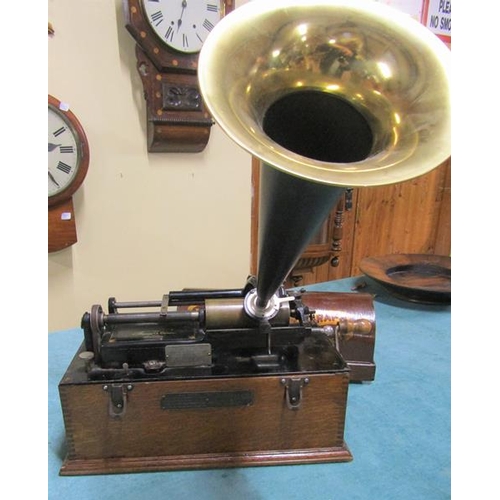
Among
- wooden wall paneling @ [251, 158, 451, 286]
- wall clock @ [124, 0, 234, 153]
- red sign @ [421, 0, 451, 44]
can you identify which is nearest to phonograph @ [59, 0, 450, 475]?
wall clock @ [124, 0, 234, 153]

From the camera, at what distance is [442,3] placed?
229 centimetres

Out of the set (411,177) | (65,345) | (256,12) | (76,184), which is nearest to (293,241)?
(411,177)

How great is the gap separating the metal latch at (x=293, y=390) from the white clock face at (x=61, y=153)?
119 centimetres

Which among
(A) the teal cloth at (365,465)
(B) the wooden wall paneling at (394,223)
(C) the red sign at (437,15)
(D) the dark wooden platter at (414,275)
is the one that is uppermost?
(C) the red sign at (437,15)

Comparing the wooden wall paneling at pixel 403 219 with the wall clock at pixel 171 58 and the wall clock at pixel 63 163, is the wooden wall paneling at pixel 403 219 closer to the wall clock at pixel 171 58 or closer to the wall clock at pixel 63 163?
the wall clock at pixel 171 58

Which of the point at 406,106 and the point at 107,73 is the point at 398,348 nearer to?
the point at 406,106

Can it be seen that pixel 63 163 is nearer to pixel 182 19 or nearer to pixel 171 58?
pixel 171 58

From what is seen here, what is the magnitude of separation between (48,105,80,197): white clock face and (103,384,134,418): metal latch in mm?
1009

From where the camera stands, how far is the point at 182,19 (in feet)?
5.13

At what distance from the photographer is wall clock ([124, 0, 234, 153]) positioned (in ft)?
4.97

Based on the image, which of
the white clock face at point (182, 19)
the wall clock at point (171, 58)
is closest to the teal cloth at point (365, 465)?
the wall clock at point (171, 58)

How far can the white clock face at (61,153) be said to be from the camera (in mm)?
Answer: 1499

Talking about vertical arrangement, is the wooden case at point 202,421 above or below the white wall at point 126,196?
below

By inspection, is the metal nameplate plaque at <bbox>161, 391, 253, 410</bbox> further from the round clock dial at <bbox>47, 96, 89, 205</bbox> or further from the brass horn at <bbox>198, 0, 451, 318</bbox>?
the round clock dial at <bbox>47, 96, 89, 205</bbox>
